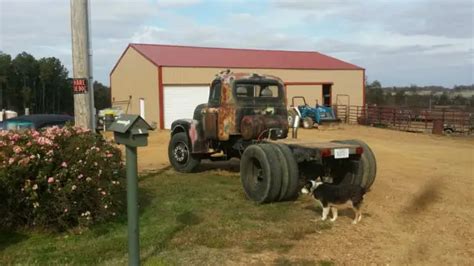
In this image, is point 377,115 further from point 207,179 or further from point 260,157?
point 260,157

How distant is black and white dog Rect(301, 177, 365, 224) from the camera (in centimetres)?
755

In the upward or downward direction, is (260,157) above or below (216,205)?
above

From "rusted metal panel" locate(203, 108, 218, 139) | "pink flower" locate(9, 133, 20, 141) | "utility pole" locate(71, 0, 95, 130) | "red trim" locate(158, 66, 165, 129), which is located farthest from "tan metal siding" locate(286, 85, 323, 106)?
"pink flower" locate(9, 133, 20, 141)

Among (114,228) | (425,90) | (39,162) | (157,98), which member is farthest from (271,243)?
(425,90)

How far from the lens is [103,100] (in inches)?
2366

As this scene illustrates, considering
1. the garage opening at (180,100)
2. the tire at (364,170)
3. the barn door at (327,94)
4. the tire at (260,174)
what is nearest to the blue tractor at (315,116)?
the garage opening at (180,100)

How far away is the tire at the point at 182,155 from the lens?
12867 millimetres

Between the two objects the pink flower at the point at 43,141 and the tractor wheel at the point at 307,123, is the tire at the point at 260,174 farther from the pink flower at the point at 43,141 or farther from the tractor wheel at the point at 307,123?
the tractor wheel at the point at 307,123

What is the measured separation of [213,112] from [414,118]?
2188cm

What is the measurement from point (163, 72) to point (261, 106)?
70.6 ft

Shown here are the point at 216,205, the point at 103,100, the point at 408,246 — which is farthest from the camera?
the point at 103,100

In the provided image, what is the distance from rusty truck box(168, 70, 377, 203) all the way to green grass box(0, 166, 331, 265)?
462 millimetres

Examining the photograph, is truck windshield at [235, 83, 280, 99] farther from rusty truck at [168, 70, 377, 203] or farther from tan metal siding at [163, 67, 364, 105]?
tan metal siding at [163, 67, 364, 105]

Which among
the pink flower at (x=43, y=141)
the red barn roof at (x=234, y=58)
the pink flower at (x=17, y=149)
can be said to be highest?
the red barn roof at (x=234, y=58)
